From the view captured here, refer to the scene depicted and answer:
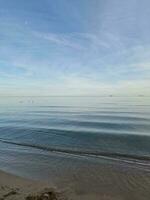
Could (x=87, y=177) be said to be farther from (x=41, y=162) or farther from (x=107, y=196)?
(x=41, y=162)

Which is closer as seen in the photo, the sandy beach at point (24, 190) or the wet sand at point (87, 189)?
the sandy beach at point (24, 190)

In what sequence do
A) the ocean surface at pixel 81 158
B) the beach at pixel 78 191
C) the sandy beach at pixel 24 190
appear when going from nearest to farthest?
the sandy beach at pixel 24 190, the beach at pixel 78 191, the ocean surface at pixel 81 158

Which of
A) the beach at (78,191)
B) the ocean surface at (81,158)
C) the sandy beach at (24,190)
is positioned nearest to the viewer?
the sandy beach at (24,190)

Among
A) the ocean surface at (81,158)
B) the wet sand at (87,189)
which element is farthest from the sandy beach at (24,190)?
the ocean surface at (81,158)

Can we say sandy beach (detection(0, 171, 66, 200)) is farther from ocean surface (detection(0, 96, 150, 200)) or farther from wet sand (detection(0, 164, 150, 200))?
ocean surface (detection(0, 96, 150, 200))

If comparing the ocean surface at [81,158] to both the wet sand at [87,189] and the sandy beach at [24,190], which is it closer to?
the wet sand at [87,189]

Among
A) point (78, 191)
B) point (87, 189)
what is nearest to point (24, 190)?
point (78, 191)

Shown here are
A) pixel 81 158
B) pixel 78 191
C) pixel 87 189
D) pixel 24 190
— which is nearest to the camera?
pixel 24 190

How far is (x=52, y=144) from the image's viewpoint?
667 inches

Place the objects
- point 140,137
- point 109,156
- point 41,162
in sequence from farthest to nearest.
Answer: point 140,137 → point 109,156 → point 41,162

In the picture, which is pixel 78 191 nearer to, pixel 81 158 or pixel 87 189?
pixel 87 189

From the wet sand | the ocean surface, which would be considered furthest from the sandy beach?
the ocean surface

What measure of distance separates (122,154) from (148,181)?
4.43 meters

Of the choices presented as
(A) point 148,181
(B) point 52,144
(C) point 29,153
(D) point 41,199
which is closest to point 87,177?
(A) point 148,181
